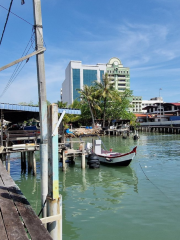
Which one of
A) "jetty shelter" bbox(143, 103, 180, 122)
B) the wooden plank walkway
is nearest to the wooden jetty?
"jetty shelter" bbox(143, 103, 180, 122)

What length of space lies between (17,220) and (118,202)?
615cm

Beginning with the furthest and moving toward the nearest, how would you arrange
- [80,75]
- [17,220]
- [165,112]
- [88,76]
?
[88,76] < [80,75] < [165,112] < [17,220]

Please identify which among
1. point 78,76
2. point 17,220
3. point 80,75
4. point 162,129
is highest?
point 80,75

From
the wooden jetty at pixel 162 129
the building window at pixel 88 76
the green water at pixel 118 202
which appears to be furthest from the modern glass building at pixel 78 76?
the green water at pixel 118 202

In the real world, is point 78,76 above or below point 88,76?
below

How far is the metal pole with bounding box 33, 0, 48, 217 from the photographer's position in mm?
5381

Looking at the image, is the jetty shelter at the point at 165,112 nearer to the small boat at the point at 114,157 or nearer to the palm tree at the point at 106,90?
the palm tree at the point at 106,90

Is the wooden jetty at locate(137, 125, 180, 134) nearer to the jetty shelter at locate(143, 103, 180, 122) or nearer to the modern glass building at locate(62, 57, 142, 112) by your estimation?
the jetty shelter at locate(143, 103, 180, 122)

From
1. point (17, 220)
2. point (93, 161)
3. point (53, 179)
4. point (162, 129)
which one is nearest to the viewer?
point (17, 220)

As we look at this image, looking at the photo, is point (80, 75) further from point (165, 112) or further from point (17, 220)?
point (17, 220)

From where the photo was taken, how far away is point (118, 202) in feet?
31.4

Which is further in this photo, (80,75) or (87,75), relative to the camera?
(87,75)

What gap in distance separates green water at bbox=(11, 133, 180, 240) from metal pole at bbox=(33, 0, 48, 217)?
8.33ft

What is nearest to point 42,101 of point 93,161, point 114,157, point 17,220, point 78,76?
point 17,220
